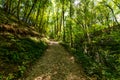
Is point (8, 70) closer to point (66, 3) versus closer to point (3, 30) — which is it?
point (3, 30)

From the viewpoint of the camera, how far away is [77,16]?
90.4ft

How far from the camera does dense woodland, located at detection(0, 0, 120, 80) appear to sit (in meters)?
13.5

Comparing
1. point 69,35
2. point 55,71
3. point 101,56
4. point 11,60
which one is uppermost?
point 69,35

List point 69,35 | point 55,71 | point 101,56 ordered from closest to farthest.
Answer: point 55,71, point 101,56, point 69,35

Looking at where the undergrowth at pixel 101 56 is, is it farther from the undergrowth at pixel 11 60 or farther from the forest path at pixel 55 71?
the undergrowth at pixel 11 60

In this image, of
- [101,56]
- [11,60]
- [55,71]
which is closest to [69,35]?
[101,56]

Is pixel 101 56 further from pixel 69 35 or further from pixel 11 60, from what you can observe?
pixel 11 60

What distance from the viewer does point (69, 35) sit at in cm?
3303

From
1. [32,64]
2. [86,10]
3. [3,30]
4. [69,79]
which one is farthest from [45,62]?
[86,10]

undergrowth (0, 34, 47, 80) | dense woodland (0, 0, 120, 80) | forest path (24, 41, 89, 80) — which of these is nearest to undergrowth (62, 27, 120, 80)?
dense woodland (0, 0, 120, 80)

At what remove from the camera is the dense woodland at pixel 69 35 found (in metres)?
13.5

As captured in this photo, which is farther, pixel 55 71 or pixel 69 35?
pixel 69 35

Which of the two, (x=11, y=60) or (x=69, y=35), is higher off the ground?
(x=69, y=35)

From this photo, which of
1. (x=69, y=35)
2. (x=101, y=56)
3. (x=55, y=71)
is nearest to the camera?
(x=55, y=71)
